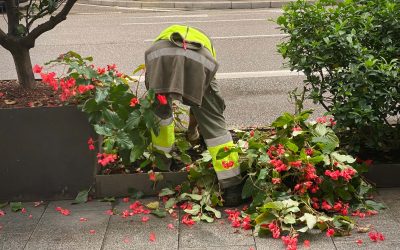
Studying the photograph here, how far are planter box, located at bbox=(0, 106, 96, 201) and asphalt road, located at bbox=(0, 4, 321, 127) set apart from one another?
6.97 ft

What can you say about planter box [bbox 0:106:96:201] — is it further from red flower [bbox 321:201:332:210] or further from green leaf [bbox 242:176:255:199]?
red flower [bbox 321:201:332:210]

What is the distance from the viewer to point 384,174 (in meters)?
4.53

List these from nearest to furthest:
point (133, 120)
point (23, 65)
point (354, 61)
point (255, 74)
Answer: point (133, 120)
point (354, 61)
point (23, 65)
point (255, 74)

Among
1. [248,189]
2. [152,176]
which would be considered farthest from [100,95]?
[248,189]

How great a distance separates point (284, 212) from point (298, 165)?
34 centimetres

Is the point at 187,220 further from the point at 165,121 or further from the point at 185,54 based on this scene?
the point at 185,54

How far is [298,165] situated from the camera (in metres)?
4.12

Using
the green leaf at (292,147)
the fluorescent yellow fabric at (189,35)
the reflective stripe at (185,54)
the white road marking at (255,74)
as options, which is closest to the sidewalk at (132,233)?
the green leaf at (292,147)

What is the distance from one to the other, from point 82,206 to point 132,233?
1.80 feet

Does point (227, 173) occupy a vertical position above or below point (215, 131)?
below

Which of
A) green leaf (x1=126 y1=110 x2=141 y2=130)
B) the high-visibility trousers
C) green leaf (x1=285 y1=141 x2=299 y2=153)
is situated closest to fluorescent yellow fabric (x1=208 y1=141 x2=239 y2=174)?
the high-visibility trousers

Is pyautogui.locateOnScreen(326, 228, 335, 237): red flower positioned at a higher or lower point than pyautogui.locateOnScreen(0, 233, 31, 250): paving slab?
higher

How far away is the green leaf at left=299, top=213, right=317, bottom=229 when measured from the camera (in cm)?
386

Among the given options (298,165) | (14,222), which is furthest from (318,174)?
(14,222)
